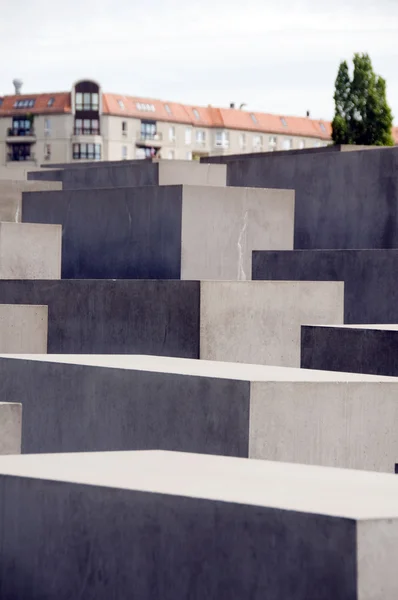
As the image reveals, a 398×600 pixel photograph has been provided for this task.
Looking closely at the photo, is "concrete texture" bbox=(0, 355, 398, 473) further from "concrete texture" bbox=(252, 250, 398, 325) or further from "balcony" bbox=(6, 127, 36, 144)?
"balcony" bbox=(6, 127, 36, 144)

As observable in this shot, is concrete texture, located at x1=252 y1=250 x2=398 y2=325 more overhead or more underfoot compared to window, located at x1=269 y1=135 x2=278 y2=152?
more underfoot

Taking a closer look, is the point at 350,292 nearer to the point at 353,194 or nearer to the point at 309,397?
the point at 353,194

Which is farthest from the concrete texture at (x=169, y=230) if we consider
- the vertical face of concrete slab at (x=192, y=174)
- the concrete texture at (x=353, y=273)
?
the vertical face of concrete slab at (x=192, y=174)

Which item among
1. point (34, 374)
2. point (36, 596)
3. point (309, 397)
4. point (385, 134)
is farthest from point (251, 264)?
point (385, 134)

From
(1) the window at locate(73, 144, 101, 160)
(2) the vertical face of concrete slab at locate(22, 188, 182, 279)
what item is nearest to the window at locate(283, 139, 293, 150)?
(1) the window at locate(73, 144, 101, 160)

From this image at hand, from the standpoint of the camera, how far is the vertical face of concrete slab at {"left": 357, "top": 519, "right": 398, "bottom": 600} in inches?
169

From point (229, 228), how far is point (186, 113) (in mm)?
91755

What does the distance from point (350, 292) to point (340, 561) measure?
835 cm

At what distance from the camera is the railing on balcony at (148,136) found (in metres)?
100

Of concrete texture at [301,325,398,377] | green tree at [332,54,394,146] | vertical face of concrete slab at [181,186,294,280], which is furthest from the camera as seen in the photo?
green tree at [332,54,394,146]

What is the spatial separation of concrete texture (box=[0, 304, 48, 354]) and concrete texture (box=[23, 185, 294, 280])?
7.46 feet

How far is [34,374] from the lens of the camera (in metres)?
8.27

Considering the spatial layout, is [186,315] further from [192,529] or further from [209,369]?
[192,529]

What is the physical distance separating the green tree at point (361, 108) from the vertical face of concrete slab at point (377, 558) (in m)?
52.2
